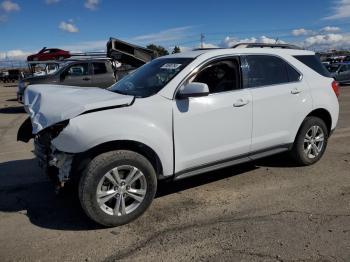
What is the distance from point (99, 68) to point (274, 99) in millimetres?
10148

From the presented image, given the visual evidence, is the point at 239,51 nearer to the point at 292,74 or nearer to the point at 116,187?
the point at 292,74

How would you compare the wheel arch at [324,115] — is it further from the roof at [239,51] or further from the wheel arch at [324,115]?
the roof at [239,51]

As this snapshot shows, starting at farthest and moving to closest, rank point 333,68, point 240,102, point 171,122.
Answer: point 333,68, point 240,102, point 171,122

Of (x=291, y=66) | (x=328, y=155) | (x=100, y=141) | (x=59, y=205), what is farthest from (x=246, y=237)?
(x=328, y=155)

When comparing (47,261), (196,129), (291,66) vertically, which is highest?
(291,66)

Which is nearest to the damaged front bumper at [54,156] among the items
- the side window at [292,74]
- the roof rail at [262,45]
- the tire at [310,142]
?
the roof rail at [262,45]

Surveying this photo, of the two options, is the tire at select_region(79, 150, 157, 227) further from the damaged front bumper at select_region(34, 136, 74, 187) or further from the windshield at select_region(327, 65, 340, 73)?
the windshield at select_region(327, 65, 340, 73)

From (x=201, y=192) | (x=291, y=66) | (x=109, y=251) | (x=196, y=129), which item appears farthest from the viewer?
(x=291, y=66)

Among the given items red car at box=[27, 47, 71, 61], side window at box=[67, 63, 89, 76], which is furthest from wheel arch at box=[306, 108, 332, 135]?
red car at box=[27, 47, 71, 61]

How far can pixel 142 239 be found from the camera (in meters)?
3.90

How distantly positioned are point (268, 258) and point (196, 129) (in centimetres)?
163

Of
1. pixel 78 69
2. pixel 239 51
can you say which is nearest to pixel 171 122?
pixel 239 51

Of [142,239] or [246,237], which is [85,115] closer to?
[142,239]

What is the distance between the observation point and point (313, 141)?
236 inches
